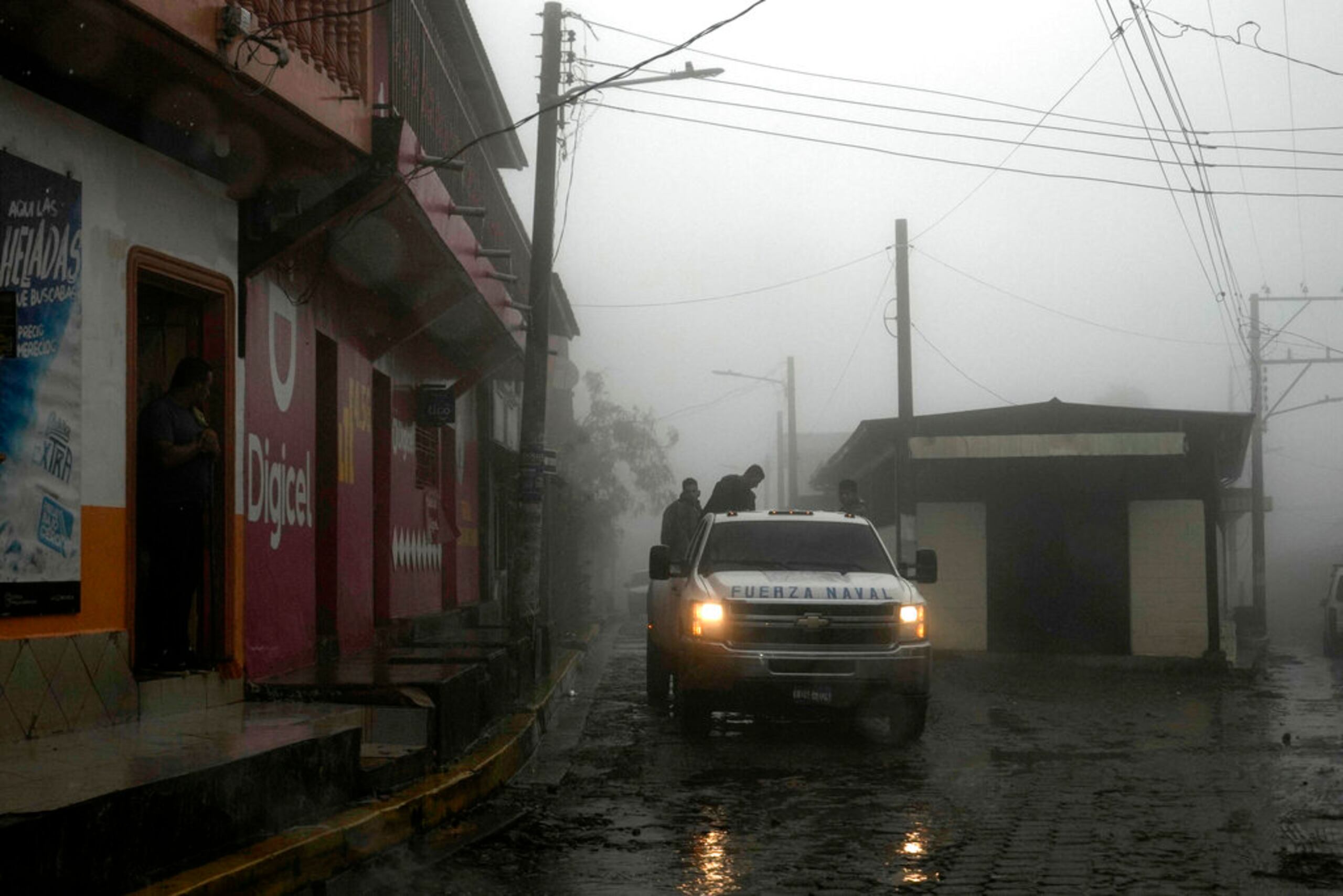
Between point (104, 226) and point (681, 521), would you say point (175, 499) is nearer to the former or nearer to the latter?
point (104, 226)

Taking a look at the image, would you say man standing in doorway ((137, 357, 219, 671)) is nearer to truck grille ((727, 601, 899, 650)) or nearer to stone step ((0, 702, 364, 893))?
stone step ((0, 702, 364, 893))

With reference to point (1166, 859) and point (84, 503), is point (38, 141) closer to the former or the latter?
point (84, 503)

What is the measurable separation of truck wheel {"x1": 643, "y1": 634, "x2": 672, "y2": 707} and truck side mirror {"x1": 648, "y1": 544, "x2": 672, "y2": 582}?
46.8 inches

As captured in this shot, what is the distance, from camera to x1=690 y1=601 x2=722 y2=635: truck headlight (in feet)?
40.0

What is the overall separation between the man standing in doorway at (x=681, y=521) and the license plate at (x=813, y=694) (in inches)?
204

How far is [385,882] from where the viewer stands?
684 centimetres

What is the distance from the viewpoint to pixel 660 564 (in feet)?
44.1

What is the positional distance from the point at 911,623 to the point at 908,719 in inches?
29.5

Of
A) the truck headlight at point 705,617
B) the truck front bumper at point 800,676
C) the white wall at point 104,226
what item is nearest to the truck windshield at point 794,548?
the truck headlight at point 705,617

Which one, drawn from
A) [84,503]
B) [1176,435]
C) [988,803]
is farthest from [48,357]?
[1176,435]

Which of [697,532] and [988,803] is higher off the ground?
[697,532]

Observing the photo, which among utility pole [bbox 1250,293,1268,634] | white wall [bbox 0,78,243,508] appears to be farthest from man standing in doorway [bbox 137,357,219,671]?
utility pole [bbox 1250,293,1268,634]

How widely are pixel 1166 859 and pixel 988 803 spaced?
5.97ft

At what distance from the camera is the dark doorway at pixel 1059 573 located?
23.0m
